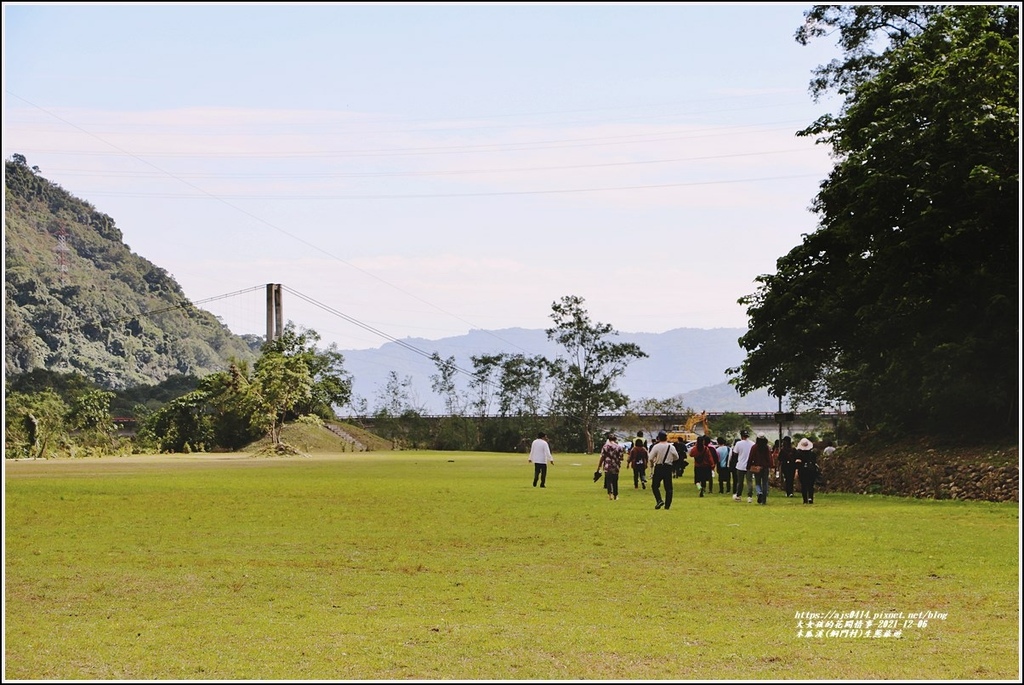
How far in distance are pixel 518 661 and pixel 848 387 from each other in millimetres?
39107

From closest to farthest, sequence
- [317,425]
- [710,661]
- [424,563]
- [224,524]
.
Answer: [710,661] < [424,563] < [224,524] < [317,425]

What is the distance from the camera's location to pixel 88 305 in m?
142

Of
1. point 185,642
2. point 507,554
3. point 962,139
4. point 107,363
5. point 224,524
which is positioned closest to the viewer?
point 185,642

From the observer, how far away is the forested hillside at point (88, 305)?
125m

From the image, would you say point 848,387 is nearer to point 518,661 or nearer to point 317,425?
point 518,661

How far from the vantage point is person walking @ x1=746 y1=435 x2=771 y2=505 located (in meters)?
25.7

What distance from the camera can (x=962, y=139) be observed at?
25.9m

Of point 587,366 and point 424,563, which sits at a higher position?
point 587,366

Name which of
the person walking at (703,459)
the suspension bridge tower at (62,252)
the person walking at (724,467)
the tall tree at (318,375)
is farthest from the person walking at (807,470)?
the suspension bridge tower at (62,252)

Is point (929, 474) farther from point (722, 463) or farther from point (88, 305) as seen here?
point (88, 305)

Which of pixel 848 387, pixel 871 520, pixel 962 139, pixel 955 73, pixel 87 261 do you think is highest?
pixel 87 261

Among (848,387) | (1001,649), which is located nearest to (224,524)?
(1001,649)

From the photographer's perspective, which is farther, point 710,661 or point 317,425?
point 317,425

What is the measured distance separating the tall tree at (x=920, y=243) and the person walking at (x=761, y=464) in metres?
5.87
